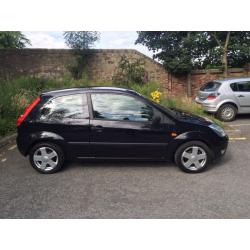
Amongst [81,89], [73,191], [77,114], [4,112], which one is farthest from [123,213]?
[4,112]

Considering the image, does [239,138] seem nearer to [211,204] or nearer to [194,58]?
[211,204]

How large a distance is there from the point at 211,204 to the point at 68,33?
37.7ft

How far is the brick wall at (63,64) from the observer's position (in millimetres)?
13414

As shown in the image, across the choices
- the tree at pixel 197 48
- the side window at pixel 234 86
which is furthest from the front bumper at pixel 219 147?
the tree at pixel 197 48

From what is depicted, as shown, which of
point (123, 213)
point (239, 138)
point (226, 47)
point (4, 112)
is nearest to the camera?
point (123, 213)

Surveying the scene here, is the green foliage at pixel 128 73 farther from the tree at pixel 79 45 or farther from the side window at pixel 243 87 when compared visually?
the side window at pixel 243 87

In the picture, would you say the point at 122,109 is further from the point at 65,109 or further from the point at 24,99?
the point at 24,99

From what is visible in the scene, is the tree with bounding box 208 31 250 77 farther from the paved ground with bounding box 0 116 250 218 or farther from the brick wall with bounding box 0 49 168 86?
the paved ground with bounding box 0 116 250 218

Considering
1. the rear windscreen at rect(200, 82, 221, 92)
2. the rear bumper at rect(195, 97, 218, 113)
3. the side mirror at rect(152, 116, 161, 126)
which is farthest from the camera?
the rear windscreen at rect(200, 82, 221, 92)

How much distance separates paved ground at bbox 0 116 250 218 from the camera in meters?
3.62

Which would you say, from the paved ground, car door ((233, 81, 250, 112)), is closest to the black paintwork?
the paved ground

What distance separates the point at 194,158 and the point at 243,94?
5814 mm

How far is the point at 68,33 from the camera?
1311 cm

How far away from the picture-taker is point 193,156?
481 centimetres
